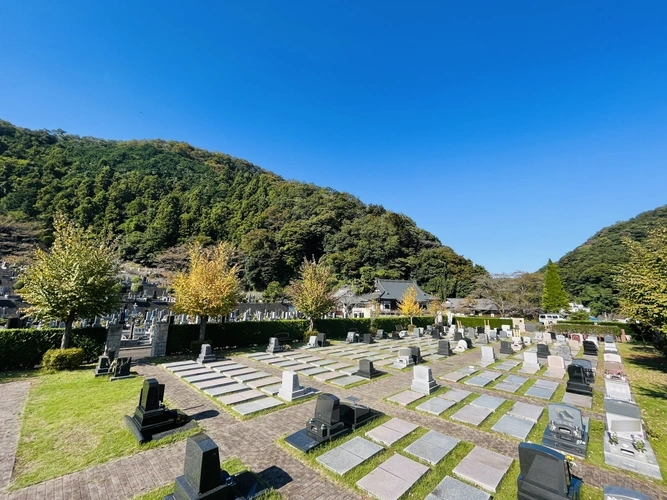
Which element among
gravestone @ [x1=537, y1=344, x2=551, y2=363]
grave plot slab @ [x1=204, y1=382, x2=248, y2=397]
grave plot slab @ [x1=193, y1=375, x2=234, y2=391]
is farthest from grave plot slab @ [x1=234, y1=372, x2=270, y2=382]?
gravestone @ [x1=537, y1=344, x2=551, y2=363]

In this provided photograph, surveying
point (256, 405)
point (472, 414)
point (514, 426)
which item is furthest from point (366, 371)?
point (514, 426)

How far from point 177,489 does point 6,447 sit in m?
4.50

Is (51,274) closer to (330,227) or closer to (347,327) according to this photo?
(347,327)

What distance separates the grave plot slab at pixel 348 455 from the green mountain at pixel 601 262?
205 ft

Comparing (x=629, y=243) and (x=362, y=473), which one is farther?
(x=629, y=243)

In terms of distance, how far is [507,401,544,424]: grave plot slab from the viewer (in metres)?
7.71

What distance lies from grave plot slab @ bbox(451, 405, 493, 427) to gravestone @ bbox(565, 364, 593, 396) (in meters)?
4.38

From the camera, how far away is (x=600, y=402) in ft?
30.5

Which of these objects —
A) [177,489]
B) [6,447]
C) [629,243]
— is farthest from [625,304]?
[6,447]

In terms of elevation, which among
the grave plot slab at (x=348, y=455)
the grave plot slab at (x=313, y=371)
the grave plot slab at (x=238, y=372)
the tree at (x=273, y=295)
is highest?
the tree at (x=273, y=295)

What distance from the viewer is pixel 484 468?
17.0ft

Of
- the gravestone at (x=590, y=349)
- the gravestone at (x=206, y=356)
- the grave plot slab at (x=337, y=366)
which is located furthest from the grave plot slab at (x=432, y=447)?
the gravestone at (x=590, y=349)

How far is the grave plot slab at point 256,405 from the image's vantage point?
764 cm

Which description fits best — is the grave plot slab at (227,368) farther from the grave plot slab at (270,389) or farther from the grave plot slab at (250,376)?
the grave plot slab at (270,389)
